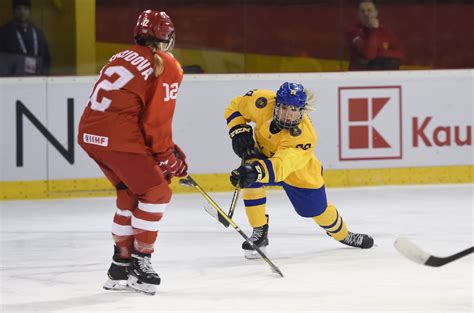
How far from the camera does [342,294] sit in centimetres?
398

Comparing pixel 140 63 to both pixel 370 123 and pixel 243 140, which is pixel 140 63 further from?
pixel 370 123

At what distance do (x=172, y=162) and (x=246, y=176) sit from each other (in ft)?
1.25

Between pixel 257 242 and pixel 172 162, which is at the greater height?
pixel 172 162

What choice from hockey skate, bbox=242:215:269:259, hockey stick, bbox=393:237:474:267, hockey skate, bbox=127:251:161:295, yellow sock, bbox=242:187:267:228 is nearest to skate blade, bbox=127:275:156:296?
hockey skate, bbox=127:251:161:295

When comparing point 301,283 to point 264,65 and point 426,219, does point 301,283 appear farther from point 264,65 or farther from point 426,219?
point 264,65

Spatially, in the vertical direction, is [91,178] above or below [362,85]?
below

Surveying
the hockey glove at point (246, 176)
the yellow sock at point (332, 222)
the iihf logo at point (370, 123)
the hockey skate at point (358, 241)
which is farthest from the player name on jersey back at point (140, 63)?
the iihf logo at point (370, 123)

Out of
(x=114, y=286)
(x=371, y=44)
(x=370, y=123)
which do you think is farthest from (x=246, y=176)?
(x=371, y=44)

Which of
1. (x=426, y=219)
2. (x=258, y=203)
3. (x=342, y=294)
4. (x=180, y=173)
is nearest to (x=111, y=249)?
(x=258, y=203)

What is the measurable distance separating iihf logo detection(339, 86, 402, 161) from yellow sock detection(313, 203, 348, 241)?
87.2 inches

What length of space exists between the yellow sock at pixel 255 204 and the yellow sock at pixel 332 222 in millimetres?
236

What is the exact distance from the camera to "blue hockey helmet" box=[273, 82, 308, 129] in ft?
14.7

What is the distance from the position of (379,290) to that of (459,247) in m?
1.13

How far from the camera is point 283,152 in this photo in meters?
4.51
